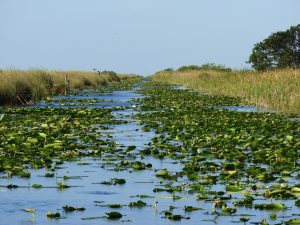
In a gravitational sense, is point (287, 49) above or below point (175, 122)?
above

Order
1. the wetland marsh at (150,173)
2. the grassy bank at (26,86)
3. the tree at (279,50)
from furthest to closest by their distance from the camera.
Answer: the tree at (279,50), the grassy bank at (26,86), the wetland marsh at (150,173)

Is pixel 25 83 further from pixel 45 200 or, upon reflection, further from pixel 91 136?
pixel 45 200

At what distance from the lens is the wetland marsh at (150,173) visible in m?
8.09

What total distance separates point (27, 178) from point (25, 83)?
20.7 m

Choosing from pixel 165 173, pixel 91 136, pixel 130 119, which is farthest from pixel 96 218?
pixel 130 119

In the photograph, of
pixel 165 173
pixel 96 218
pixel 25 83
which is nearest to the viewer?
pixel 96 218

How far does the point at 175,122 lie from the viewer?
20.4 m

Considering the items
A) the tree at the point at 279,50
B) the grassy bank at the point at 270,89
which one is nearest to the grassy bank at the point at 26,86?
the grassy bank at the point at 270,89

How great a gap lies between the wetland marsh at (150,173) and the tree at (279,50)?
41.5 m

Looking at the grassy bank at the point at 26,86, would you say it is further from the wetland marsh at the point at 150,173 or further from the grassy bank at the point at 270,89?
the grassy bank at the point at 270,89

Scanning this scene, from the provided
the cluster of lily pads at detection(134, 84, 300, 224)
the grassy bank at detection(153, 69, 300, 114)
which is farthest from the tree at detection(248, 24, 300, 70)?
the cluster of lily pads at detection(134, 84, 300, 224)

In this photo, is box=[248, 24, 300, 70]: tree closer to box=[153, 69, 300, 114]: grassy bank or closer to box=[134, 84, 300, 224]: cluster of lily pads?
box=[153, 69, 300, 114]: grassy bank

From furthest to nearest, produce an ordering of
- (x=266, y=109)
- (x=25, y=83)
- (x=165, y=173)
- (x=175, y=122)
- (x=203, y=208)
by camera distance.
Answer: (x=25, y=83)
(x=266, y=109)
(x=175, y=122)
(x=165, y=173)
(x=203, y=208)

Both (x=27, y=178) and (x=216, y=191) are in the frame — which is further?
(x=27, y=178)
